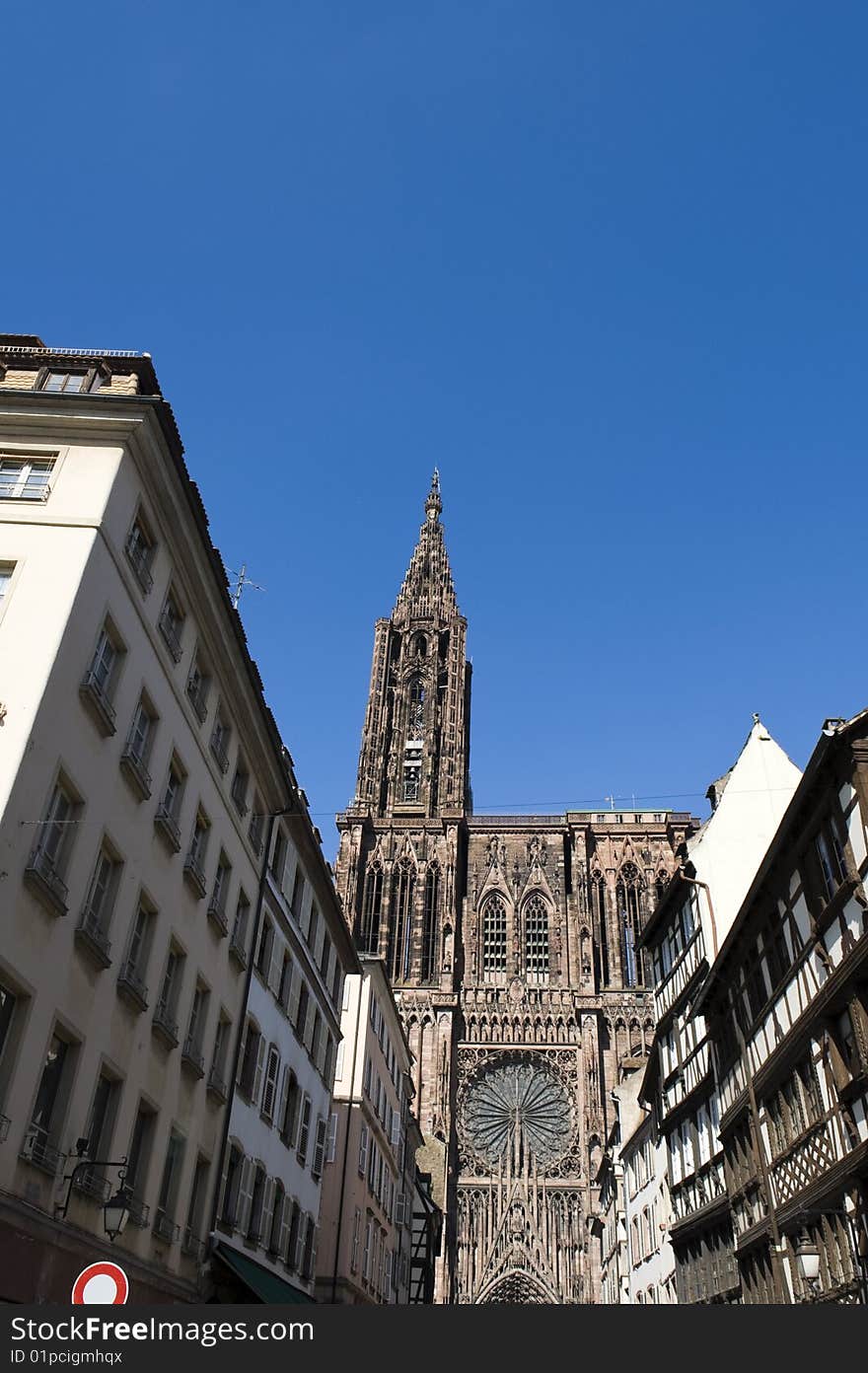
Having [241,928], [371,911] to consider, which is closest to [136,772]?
[241,928]

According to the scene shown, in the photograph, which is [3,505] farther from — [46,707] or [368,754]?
[368,754]

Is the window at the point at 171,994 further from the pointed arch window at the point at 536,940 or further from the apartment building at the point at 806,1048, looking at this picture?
the pointed arch window at the point at 536,940

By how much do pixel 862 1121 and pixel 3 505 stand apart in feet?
53.7

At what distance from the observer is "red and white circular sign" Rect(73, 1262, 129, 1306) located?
12906 millimetres

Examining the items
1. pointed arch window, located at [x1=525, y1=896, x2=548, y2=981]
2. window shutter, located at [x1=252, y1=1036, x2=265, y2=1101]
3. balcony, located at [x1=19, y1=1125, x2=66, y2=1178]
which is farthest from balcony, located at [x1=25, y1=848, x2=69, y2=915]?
pointed arch window, located at [x1=525, y1=896, x2=548, y2=981]

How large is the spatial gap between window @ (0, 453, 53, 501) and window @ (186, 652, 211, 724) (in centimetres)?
450

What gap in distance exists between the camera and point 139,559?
16.5 metres

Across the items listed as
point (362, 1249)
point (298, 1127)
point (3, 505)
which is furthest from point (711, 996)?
point (3, 505)

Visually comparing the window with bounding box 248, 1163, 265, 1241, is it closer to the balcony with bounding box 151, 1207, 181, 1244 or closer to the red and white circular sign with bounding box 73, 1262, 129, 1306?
the balcony with bounding box 151, 1207, 181, 1244

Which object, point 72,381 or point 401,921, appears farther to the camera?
point 401,921

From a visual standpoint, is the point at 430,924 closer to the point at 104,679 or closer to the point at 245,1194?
the point at 245,1194

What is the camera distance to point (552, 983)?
69.0 meters

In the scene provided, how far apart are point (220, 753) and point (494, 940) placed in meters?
54.4

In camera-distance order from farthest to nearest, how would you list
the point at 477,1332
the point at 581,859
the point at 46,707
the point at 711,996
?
the point at 581,859, the point at 711,996, the point at 46,707, the point at 477,1332
